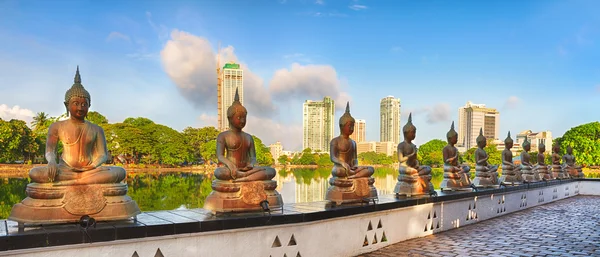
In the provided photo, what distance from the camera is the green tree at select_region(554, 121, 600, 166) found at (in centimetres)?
3097

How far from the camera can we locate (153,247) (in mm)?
4680

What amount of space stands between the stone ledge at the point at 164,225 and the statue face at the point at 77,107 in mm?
1191

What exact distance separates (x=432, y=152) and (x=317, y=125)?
4455cm

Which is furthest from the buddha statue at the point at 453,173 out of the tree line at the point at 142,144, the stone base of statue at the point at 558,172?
the tree line at the point at 142,144

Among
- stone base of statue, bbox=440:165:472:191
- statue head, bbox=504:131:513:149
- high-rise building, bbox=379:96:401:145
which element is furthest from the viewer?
high-rise building, bbox=379:96:401:145

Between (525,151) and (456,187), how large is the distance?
21.7 ft

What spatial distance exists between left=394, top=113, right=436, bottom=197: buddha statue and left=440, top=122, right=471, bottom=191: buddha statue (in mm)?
1538

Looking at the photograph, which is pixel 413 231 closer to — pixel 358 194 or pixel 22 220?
pixel 358 194

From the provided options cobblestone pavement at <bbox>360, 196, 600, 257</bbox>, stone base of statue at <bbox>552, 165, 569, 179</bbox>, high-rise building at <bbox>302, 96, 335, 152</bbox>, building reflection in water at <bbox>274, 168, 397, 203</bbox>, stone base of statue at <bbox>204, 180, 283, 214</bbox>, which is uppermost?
high-rise building at <bbox>302, 96, 335, 152</bbox>

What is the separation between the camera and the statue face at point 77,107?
4.75 metres

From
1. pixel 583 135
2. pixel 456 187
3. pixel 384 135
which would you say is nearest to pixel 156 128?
pixel 583 135

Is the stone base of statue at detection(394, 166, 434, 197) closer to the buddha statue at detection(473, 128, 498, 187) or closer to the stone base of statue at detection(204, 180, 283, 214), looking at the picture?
the buddha statue at detection(473, 128, 498, 187)

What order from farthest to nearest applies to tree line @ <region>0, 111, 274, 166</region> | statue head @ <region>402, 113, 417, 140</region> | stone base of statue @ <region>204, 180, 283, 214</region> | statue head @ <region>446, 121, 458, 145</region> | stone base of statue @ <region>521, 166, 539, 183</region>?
tree line @ <region>0, 111, 274, 166</region>
stone base of statue @ <region>521, 166, 539, 183</region>
statue head @ <region>446, 121, 458, 145</region>
statue head @ <region>402, 113, 417, 140</region>
stone base of statue @ <region>204, 180, 283, 214</region>

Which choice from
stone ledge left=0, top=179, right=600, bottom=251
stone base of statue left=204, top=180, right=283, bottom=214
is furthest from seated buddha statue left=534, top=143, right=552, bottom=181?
stone base of statue left=204, top=180, right=283, bottom=214
